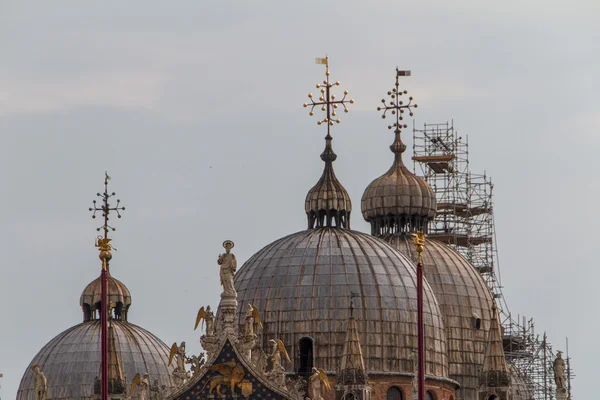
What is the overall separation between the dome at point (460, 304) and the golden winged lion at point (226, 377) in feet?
70.2

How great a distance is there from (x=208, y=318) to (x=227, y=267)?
2.03 metres

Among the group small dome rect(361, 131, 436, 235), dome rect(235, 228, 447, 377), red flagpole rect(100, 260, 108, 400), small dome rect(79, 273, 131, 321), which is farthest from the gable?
small dome rect(361, 131, 436, 235)

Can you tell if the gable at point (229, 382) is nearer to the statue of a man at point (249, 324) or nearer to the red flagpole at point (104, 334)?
the statue of a man at point (249, 324)

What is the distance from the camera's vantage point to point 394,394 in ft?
355

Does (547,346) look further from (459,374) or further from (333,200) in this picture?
(333,200)

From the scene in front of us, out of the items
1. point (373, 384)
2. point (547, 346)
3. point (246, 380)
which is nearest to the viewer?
point (246, 380)

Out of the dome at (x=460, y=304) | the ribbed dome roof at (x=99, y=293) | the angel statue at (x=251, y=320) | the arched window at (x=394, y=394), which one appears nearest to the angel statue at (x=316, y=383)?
the angel statue at (x=251, y=320)

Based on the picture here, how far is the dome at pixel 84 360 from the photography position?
12300 cm

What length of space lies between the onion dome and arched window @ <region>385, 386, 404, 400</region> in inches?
346

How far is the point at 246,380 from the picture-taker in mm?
100562

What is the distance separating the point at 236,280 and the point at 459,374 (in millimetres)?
14268

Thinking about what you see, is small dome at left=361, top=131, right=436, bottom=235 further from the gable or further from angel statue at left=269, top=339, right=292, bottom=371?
the gable

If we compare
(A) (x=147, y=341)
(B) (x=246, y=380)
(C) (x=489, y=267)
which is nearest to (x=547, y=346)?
(C) (x=489, y=267)

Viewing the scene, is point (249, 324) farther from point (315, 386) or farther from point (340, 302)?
→ point (340, 302)
